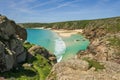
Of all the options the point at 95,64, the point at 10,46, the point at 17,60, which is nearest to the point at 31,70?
the point at 17,60

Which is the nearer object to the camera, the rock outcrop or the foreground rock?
the foreground rock

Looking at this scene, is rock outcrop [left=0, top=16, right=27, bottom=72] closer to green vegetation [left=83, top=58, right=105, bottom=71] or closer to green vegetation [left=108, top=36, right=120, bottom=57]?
green vegetation [left=83, top=58, right=105, bottom=71]

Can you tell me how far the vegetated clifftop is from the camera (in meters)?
41.4

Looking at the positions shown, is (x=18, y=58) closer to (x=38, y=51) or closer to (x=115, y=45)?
(x=38, y=51)

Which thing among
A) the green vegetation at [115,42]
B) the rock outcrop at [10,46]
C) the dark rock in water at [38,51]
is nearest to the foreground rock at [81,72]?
the rock outcrop at [10,46]

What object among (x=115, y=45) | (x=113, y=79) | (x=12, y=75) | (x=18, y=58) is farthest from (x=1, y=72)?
(x=115, y=45)

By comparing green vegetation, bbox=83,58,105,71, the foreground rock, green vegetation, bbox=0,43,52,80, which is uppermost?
green vegetation, bbox=83,58,105,71

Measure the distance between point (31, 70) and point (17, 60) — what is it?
17.4 ft

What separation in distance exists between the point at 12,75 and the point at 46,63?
37.4 ft

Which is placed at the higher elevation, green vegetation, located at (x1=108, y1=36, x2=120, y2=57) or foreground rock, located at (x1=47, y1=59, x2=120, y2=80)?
foreground rock, located at (x1=47, y1=59, x2=120, y2=80)

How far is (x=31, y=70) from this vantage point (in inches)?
1769

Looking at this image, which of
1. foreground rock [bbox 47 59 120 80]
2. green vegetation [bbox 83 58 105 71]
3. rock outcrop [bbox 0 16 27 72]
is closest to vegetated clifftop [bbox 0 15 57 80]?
rock outcrop [bbox 0 16 27 72]

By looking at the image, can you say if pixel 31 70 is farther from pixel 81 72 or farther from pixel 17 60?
pixel 81 72

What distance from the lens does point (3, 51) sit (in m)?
41.7
